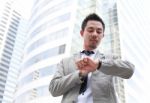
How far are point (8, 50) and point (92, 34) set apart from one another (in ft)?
402

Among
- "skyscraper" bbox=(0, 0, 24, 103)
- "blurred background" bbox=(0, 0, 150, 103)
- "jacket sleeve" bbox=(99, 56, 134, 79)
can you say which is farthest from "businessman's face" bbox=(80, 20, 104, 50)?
"skyscraper" bbox=(0, 0, 24, 103)

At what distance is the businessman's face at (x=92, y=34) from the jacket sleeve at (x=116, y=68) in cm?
30

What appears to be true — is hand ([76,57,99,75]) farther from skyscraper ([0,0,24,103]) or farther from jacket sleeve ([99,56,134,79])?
skyscraper ([0,0,24,103])

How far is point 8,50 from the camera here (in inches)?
4749

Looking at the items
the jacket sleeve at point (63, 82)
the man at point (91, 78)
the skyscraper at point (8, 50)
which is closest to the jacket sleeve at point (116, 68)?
the man at point (91, 78)

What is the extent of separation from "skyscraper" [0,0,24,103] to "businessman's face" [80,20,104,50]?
114 metres

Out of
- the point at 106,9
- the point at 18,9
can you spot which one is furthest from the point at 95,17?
the point at 18,9

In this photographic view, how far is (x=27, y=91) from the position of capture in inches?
1361

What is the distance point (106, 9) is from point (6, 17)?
8683 cm

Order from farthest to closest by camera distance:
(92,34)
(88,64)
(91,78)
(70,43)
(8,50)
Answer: (8,50) < (70,43) < (92,34) < (91,78) < (88,64)

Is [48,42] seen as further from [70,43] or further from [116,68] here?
[116,68]

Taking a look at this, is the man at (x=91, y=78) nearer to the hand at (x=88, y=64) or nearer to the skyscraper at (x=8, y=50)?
the hand at (x=88, y=64)

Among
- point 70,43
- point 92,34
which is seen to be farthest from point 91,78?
point 70,43

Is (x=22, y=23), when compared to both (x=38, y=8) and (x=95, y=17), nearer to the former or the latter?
(x=38, y=8)
